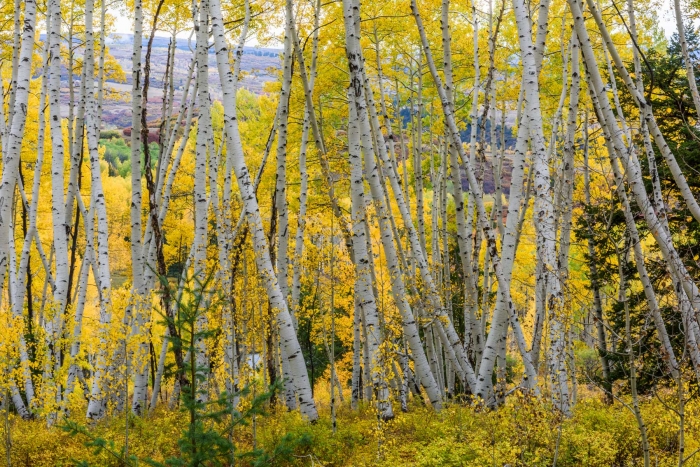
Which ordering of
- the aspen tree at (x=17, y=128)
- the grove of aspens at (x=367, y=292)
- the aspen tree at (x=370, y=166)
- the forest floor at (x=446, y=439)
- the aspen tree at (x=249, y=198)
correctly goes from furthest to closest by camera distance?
the aspen tree at (x=370, y=166) < the aspen tree at (x=249, y=198) < the aspen tree at (x=17, y=128) < the forest floor at (x=446, y=439) < the grove of aspens at (x=367, y=292)

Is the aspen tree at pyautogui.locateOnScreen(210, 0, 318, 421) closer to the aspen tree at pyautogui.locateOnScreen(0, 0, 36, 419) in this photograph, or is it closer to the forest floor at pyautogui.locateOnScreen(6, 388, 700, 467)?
the forest floor at pyautogui.locateOnScreen(6, 388, 700, 467)

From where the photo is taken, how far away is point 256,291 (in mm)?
6504

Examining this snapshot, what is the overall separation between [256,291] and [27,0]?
165 inches

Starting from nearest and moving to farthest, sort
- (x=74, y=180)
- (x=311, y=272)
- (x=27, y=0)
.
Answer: (x=27, y=0) < (x=311, y=272) < (x=74, y=180)

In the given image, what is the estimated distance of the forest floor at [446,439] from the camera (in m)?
5.29

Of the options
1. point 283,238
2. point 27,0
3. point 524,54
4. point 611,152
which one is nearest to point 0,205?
point 27,0

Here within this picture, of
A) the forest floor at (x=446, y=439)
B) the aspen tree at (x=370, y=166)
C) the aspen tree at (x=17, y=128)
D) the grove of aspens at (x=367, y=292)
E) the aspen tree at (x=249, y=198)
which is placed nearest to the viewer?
the grove of aspens at (x=367, y=292)

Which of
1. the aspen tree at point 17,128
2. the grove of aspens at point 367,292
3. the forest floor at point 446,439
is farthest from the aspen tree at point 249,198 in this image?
the aspen tree at point 17,128

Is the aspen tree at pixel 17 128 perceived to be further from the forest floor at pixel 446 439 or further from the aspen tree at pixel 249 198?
the forest floor at pixel 446 439

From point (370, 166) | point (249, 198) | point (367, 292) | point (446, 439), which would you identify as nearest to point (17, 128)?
point (249, 198)

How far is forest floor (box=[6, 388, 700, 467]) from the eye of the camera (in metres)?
5.29

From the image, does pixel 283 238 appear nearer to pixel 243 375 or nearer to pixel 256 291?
pixel 256 291

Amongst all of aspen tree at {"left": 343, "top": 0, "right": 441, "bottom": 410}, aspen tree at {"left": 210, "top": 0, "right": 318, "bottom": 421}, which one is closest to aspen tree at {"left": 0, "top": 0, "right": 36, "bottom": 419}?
aspen tree at {"left": 210, "top": 0, "right": 318, "bottom": 421}

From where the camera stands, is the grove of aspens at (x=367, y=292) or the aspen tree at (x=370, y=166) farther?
the aspen tree at (x=370, y=166)
